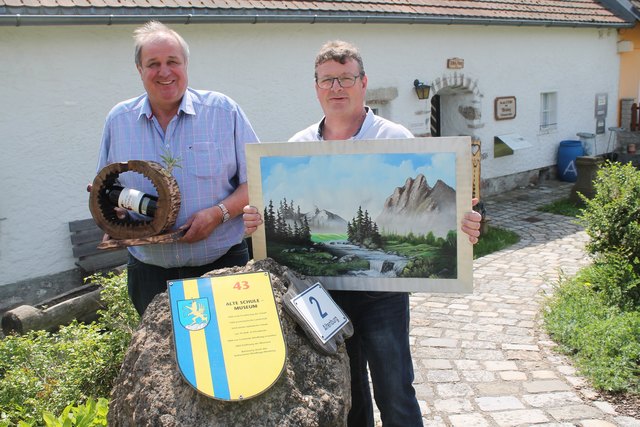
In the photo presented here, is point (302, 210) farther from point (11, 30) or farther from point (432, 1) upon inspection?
point (432, 1)

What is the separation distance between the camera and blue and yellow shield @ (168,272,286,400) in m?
1.95

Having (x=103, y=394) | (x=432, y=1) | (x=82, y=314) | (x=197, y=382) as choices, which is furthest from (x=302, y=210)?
(x=432, y=1)

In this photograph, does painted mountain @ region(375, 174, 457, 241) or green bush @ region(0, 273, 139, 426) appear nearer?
painted mountain @ region(375, 174, 457, 241)

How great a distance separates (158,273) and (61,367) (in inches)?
46.0

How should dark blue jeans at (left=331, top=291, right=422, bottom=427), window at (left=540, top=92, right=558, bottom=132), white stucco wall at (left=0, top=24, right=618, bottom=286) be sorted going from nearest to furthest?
dark blue jeans at (left=331, top=291, right=422, bottom=427) < white stucco wall at (left=0, top=24, right=618, bottom=286) < window at (left=540, top=92, right=558, bottom=132)

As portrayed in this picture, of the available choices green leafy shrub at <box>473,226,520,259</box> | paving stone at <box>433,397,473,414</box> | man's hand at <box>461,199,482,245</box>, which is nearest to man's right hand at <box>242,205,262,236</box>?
man's hand at <box>461,199,482,245</box>

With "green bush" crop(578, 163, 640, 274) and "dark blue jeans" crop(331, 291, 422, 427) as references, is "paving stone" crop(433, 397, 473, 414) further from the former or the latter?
"green bush" crop(578, 163, 640, 274)

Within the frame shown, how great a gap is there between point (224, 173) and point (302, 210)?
0.52 metres

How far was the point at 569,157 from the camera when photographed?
12969 millimetres

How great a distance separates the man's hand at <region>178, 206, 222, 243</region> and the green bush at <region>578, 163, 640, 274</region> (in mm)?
3895

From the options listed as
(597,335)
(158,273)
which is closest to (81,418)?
(158,273)

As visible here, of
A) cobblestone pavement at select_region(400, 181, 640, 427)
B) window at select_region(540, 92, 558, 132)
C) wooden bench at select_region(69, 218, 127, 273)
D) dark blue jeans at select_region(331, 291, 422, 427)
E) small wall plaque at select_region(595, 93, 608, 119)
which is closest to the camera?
dark blue jeans at select_region(331, 291, 422, 427)

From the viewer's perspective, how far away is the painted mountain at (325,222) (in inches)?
96.0

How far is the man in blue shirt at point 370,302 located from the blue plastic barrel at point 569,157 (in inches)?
456
